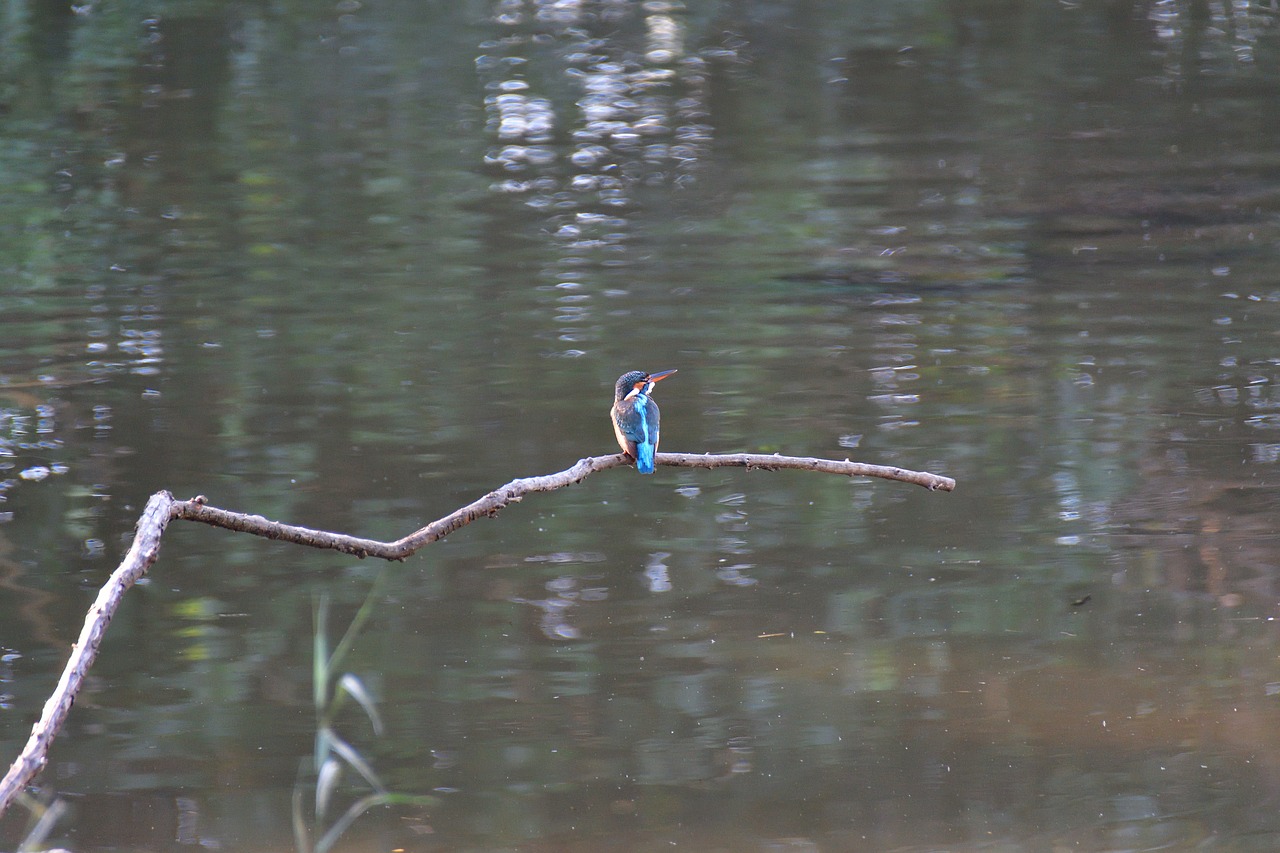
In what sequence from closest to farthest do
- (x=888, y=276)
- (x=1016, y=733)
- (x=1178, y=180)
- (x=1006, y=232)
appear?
(x=1016, y=733), (x=888, y=276), (x=1006, y=232), (x=1178, y=180)

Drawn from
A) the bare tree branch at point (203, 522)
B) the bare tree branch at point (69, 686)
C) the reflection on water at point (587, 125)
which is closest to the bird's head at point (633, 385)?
the bare tree branch at point (203, 522)

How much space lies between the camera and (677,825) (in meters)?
3.46

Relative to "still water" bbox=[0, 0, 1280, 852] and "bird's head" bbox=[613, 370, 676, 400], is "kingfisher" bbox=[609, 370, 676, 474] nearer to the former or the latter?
"bird's head" bbox=[613, 370, 676, 400]

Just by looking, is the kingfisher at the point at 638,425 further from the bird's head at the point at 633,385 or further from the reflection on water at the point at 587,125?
the reflection on water at the point at 587,125

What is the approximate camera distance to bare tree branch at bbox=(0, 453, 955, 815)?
190cm

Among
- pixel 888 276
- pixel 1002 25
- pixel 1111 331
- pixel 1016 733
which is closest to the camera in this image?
pixel 1016 733

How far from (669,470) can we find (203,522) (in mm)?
3352

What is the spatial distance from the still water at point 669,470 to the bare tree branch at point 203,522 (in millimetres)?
218

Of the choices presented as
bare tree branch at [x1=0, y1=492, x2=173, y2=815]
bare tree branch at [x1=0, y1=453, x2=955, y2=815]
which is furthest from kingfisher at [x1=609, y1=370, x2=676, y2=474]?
bare tree branch at [x1=0, y1=492, x2=173, y2=815]

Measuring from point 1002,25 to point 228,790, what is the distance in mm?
12656

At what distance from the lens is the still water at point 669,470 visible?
144 inches

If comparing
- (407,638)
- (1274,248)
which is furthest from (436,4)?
(407,638)

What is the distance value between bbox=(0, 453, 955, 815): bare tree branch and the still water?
22cm

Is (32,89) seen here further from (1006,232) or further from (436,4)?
(1006,232)
